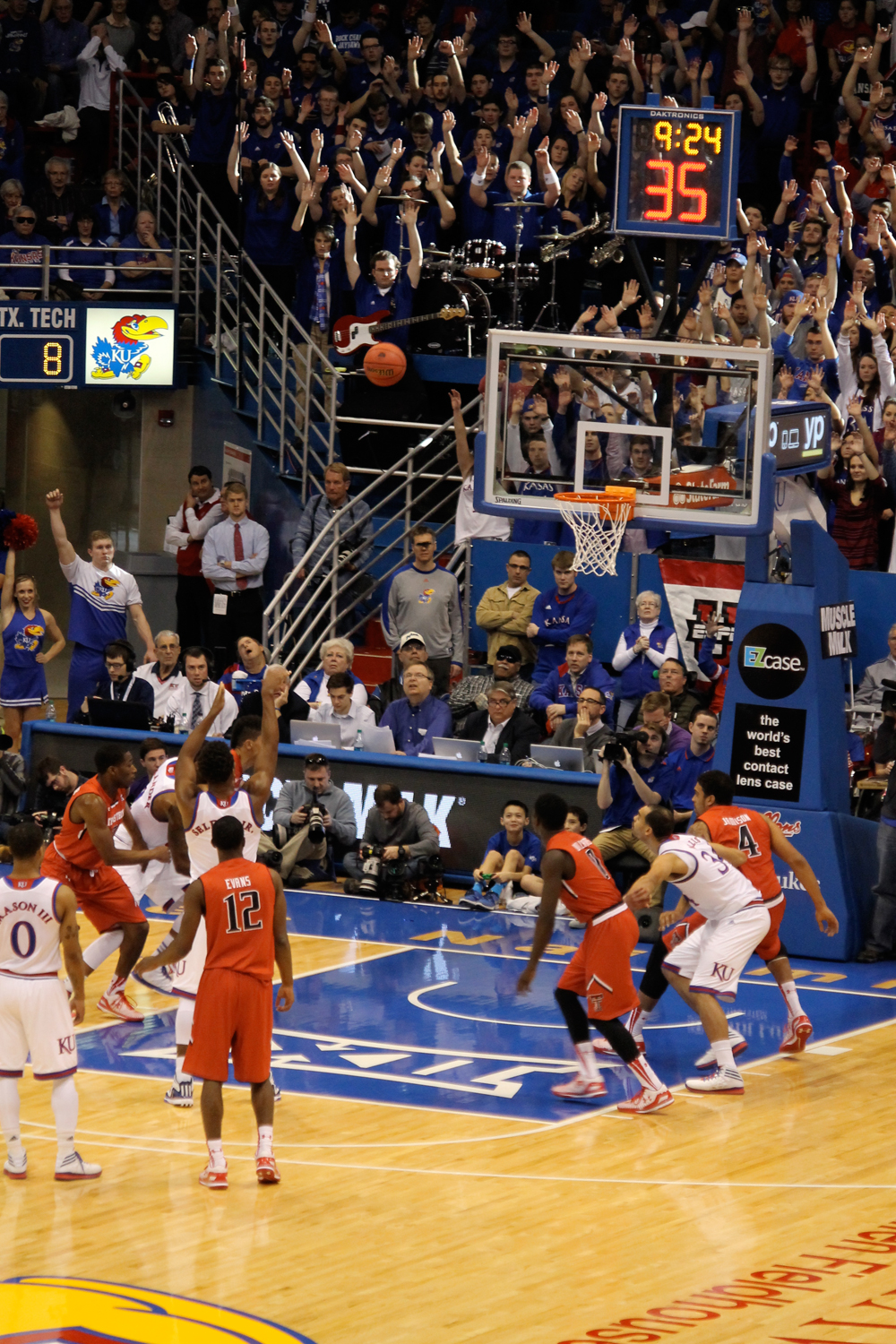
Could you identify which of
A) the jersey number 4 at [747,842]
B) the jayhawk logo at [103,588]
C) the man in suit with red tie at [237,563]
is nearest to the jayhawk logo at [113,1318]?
the jersey number 4 at [747,842]

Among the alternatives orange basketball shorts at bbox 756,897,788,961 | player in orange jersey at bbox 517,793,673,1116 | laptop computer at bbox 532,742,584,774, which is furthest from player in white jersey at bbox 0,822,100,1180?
laptop computer at bbox 532,742,584,774

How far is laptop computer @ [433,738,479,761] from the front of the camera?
1695cm

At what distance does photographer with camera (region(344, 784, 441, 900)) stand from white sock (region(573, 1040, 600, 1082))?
518 cm

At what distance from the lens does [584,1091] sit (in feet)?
38.0

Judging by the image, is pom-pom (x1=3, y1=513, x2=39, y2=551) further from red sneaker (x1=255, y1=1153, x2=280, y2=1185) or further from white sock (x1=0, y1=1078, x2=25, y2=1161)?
red sneaker (x1=255, y1=1153, x2=280, y2=1185)

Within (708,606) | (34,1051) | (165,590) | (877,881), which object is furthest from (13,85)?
(34,1051)

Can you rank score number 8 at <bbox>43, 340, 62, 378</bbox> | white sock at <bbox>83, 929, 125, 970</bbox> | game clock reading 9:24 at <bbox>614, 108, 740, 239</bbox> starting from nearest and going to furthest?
1. white sock at <bbox>83, 929, 125, 970</bbox>
2. game clock reading 9:24 at <bbox>614, 108, 740, 239</bbox>
3. score number 8 at <bbox>43, 340, 62, 378</bbox>

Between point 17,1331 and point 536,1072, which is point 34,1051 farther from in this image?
point 536,1072

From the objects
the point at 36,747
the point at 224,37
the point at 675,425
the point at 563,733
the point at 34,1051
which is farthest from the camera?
the point at 224,37

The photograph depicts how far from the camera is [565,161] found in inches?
817

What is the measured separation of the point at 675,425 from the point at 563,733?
3.59 meters

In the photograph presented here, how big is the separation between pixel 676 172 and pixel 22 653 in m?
8.45

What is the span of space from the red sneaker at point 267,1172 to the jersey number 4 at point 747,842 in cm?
383

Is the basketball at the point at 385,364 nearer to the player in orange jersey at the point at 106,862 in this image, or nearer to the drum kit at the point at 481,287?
the drum kit at the point at 481,287
